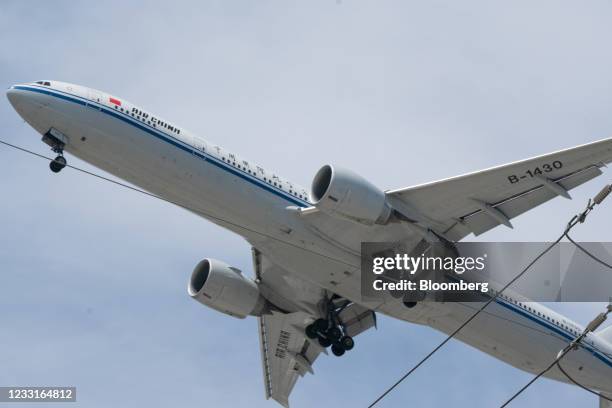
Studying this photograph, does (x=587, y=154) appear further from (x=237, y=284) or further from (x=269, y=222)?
(x=237, y=284)

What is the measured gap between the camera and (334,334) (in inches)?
1481

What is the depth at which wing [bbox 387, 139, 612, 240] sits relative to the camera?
1179 inches

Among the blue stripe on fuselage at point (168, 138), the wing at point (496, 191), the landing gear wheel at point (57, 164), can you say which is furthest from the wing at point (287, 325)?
the landing gear wheel at point (57, 164)

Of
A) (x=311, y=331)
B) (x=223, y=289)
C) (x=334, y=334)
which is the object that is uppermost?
(x=223, y=289)

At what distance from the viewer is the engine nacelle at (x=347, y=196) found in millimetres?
29875

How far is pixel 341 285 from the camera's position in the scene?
112 ft

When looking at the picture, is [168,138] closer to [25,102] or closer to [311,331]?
[25,102]

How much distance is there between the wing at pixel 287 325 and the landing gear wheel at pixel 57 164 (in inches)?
382

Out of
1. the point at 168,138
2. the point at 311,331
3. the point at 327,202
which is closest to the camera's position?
the point at 327,202

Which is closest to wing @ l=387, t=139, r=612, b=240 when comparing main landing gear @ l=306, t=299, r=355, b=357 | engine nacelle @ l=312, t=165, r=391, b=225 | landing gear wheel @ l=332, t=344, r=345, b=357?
engine nacelle @ l=312, t=165, r=391, b=225

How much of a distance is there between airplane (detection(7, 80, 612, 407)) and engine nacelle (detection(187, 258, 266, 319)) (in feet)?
0.19

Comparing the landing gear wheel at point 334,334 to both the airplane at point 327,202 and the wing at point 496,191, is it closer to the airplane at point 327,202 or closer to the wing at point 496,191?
the airplane at point 327,202

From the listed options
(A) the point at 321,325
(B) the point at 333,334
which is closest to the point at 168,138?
(A) the point at 321,325

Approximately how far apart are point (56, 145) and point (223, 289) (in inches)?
391
